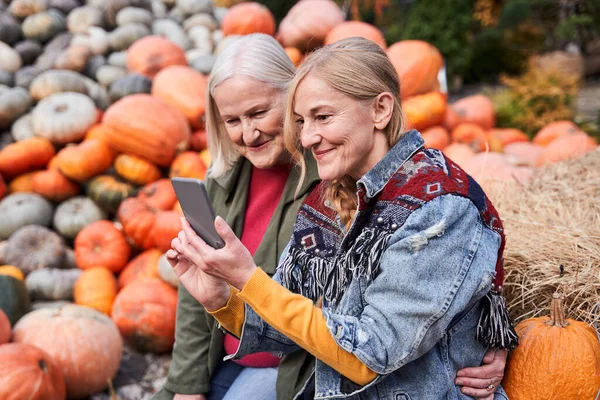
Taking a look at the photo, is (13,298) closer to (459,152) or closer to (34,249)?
(34,249)

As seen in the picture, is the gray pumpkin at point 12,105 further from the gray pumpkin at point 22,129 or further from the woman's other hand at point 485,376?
the woman's other hand at point 485,376

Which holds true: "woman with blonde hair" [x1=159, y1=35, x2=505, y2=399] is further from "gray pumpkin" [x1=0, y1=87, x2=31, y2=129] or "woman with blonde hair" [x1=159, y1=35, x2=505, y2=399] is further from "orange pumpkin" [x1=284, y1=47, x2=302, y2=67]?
"gray pumpkin" [x1=0, y1=87, x2=31, y2=129]

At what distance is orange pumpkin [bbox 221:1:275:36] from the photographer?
6.82 meters

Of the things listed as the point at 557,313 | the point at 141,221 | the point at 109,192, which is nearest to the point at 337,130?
the point at 557,313

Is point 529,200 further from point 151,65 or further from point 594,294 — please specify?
point 151,65

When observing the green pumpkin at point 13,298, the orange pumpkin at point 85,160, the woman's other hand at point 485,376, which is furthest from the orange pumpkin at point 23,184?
the woman's other hand at point 485,376

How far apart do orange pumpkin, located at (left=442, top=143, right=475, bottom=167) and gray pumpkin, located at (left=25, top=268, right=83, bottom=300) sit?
320 cm

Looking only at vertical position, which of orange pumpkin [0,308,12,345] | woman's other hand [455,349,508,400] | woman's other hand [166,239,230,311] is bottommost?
orange pumpkin [0,308,12,345]

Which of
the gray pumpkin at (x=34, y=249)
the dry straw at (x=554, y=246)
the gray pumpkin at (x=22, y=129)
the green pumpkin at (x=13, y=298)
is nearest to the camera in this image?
the dry straw at (x=554, y=246)

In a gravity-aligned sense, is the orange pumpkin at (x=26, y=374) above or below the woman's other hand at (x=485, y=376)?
below

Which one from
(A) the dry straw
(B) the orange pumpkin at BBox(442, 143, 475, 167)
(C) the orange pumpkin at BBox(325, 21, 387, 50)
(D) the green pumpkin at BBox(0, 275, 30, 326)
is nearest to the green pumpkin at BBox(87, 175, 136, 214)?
(D) the green pumpkin at BBox(0, 275, 30, 326)

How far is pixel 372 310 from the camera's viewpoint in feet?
4.86

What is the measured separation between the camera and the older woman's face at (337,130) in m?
1.61

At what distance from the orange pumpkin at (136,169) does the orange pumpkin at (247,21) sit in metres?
2.50
